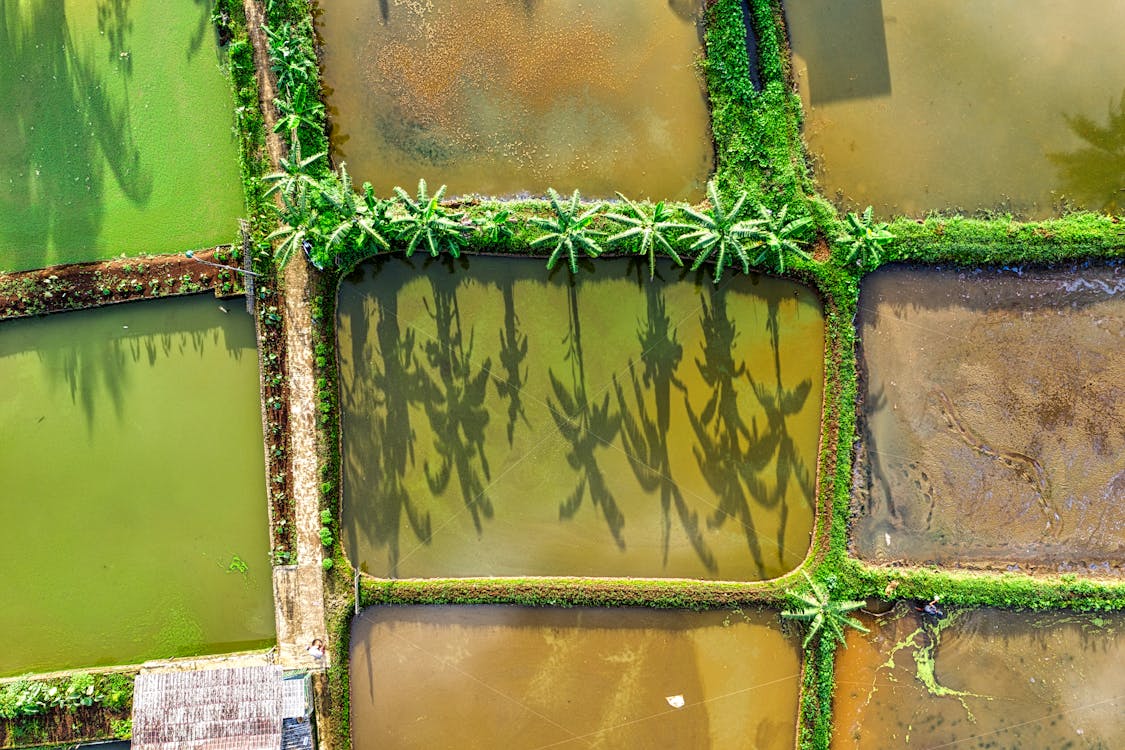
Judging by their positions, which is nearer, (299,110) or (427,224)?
(427,224)

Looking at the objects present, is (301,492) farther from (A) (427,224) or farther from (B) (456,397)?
(A) (427,224)

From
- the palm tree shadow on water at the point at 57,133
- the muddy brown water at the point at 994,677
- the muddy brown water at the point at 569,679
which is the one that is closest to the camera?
the muddy brown water at the point at 994,677

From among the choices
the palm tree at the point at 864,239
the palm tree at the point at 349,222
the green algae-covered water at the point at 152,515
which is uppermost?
the palm tree at the point at 349,222

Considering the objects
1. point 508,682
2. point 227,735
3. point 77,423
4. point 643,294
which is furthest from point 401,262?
point 227,735

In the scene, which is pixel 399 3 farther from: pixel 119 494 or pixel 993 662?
pixel 993 662

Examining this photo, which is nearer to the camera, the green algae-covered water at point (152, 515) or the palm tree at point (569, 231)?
the palm tree at point (569, 231)

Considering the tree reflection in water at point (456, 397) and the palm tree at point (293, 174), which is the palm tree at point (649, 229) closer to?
the tree reflection in water at point (456, 397)

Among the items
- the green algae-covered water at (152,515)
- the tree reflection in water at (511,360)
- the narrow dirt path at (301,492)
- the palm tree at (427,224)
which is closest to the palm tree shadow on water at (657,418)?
the tree reflection in water at (511,360)

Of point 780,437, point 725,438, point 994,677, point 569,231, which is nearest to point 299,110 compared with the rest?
point 569,231

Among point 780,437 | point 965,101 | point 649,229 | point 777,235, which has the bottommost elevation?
point 780,437
